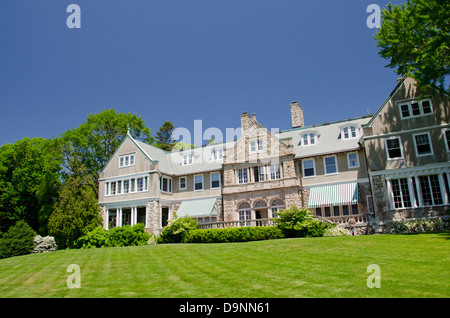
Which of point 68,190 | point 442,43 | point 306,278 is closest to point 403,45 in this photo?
point 442,43

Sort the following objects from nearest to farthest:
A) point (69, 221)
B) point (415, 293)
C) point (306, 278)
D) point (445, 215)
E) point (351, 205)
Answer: point (415, 293) < point (306, 278) < point (445, 215) < point (351, 205) < point (69, 221)

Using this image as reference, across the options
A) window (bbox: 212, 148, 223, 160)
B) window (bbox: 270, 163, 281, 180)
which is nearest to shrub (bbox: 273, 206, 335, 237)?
window (bbox: 270, 163, 281, 180)

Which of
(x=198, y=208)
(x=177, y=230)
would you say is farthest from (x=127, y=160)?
(x=177, y=230)

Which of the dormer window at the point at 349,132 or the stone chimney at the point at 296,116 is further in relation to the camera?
the stone chimney at the point at 296,116

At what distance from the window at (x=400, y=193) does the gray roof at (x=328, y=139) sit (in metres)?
5.10

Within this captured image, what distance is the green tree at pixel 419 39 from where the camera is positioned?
70.2 ft

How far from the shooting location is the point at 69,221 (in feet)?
107

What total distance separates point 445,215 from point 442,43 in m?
12.3

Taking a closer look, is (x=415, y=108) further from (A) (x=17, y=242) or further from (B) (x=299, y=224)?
(A) (x=17, y=242)

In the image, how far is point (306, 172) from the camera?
33406 millimetres

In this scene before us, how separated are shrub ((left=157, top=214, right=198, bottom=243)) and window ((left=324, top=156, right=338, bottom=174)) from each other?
1395 cm

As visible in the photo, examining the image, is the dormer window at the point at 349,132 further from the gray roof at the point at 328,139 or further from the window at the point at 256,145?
the window at the point at 256,145

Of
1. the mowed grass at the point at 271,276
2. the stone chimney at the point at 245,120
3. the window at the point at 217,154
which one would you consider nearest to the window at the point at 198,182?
the window at the point at 217,154
